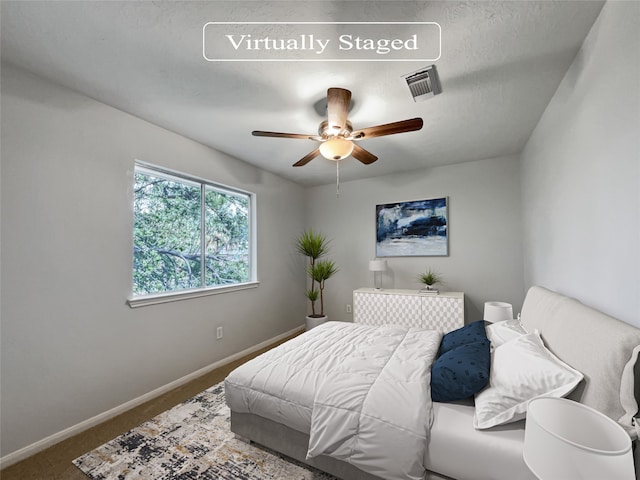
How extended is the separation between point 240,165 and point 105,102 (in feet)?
5.05

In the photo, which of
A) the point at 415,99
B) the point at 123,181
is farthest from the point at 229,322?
the point at 415,99

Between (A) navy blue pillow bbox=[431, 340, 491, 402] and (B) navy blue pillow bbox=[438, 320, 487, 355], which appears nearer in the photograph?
(A) navy blue pillow bbox=[431, 340, 491, 402]

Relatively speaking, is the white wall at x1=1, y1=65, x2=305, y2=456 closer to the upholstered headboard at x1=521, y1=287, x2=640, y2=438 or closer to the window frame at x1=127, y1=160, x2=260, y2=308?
the window frame at x1=127, y1=160, x2=260, y2=308

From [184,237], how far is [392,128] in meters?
2.37

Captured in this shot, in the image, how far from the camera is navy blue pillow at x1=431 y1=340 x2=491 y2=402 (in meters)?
1.40

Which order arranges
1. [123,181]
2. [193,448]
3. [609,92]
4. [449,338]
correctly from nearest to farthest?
[609,92] < [193,448] < [449,338] < [123,181]

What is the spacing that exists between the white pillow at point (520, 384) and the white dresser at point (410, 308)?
216 cm

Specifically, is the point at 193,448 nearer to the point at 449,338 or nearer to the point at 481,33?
the point at 449,338

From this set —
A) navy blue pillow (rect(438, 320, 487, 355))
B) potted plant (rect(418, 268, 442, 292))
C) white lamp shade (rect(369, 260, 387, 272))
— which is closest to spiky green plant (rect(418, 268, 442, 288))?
potted plant (rect(418, 268, 442, 292))

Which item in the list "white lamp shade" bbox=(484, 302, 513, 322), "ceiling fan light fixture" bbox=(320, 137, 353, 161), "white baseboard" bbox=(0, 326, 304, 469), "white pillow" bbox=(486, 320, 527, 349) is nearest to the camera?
"white baseboard" bbox=(0, 326, 304, 469)

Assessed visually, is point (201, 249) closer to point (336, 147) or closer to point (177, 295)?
point (177, 295)

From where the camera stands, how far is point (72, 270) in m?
2.06

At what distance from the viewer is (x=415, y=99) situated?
2.21 metres

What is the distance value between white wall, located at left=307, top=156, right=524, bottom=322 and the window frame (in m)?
1.49
